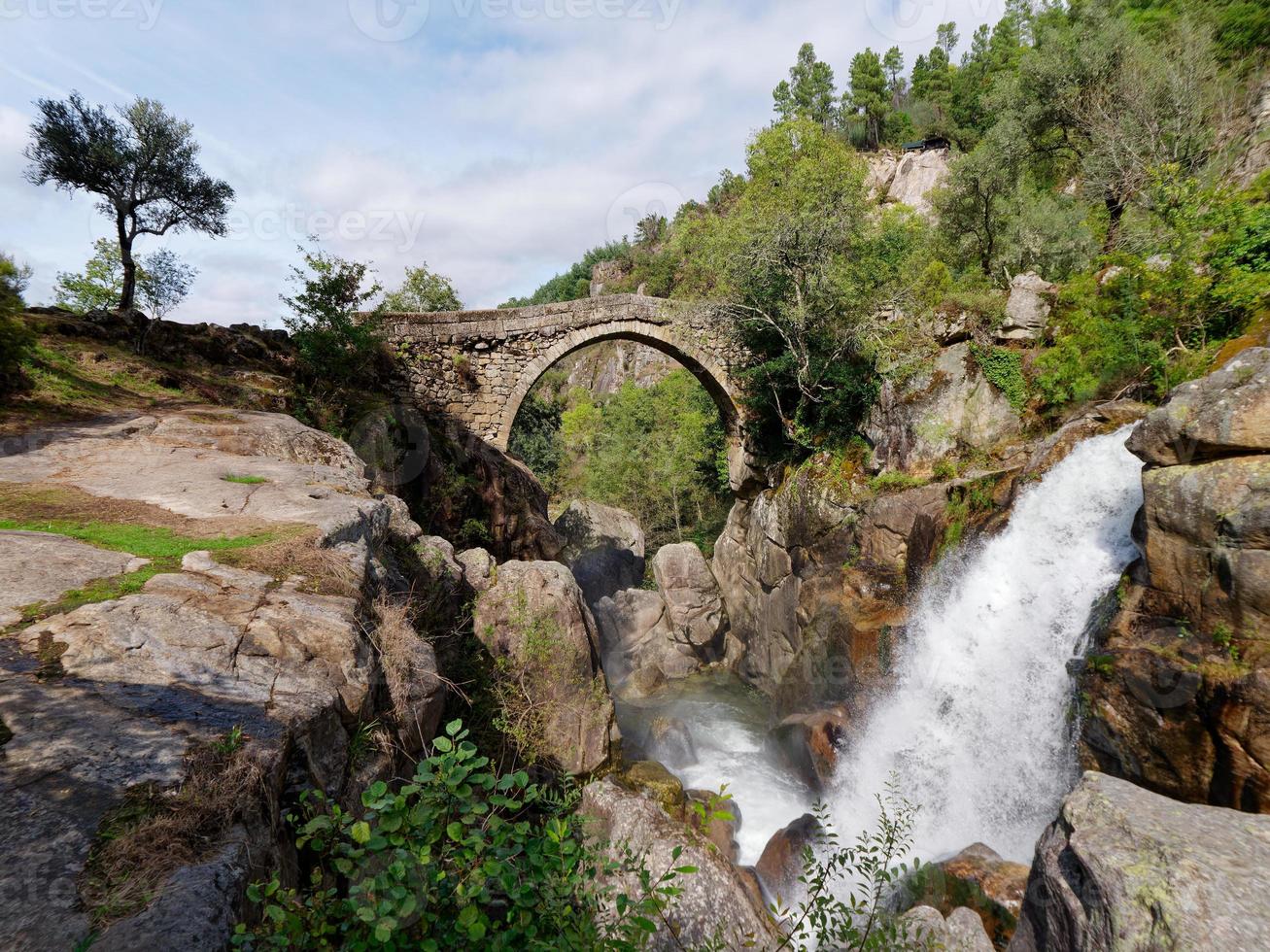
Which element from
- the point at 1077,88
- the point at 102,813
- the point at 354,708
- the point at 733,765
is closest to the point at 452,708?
the point at 354,708

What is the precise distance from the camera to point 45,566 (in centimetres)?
425

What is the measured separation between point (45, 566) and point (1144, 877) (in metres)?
7.62

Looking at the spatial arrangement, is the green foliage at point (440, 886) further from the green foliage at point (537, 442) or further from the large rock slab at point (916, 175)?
the large rock slab at point (916, 175)

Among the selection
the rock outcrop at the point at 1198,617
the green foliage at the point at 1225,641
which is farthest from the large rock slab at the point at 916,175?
the green foliage at the point at 1225,641

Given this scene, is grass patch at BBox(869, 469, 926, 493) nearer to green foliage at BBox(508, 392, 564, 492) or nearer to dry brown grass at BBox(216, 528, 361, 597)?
dry brown grass at BBox(216, 528, 361, 597)

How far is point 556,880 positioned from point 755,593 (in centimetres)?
1469

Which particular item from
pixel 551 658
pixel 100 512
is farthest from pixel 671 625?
pixel 100 512

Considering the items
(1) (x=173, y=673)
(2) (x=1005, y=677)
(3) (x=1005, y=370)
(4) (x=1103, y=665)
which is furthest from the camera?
(3) (x=1005, y=370)

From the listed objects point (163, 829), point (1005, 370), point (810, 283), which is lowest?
point (163, 829)

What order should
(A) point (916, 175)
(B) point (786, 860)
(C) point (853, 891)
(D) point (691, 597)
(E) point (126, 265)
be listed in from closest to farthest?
(C) point (853, 891), (B) point (786, 860), (E) point (126, 265), (D) point (691, 597), (A) point (916, 175)

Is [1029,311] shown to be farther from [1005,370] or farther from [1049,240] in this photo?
[1049,240]

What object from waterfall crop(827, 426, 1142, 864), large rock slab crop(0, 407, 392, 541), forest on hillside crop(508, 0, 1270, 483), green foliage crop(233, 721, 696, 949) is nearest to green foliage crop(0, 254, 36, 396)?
large rock slab crop(0, 407, 392, 541)

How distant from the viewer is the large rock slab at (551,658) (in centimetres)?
813

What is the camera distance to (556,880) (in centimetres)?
203
